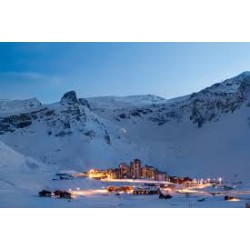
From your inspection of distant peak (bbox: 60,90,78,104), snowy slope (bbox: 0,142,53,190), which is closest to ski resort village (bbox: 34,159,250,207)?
snowy slope (bbox: 0,142,53,190)

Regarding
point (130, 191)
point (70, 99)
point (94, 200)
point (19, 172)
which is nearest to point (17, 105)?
point (70, 99)

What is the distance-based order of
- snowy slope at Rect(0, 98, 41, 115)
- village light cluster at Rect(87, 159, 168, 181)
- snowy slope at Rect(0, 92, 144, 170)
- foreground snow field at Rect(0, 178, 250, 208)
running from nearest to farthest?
foreground snow field at Rect(0, 178, 250, 208), village light cluster at Rect(87, 159, 168, 181), snowy slope at Rect(0, 92, 144, 170), snowy slope at Rect(0, 98, 41, 115)

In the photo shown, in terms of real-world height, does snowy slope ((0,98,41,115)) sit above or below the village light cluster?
above

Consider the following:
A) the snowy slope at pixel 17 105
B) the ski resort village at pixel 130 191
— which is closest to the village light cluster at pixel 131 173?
the ski resort village at pixel 130 191

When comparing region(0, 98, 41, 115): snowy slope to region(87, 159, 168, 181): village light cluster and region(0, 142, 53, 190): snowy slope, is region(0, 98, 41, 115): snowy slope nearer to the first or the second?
region(87, 159, 168, 181): village light cluster

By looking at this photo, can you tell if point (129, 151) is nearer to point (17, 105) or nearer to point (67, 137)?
point (67, 137)

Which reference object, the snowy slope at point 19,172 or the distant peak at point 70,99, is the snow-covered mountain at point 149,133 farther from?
the snowy slope at point 19,172

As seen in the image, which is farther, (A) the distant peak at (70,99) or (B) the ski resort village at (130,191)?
(A) the distant peak at (70,99)

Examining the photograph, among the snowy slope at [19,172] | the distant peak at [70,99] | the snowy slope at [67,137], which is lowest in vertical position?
the snowy slope at [19,172]
